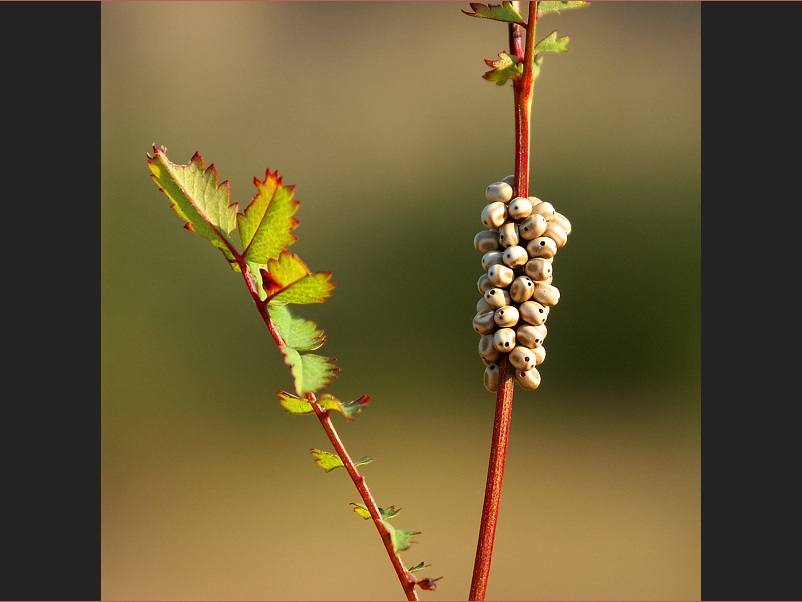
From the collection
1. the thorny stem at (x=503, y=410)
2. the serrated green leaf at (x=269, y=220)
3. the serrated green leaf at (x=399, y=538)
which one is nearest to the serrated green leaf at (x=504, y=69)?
the thorny stem at (x=503, y=410)

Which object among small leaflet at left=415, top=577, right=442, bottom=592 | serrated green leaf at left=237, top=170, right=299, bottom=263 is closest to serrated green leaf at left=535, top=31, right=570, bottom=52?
serrated green leaf at left=237, top=170, right=299, bottom=263

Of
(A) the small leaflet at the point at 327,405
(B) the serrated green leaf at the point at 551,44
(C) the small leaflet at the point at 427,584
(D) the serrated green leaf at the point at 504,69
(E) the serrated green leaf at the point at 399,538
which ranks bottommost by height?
(C) the small leaflet at the point at 427,584

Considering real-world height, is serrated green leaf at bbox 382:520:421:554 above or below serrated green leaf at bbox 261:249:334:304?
below

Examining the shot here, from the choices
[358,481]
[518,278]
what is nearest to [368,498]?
[358,481]

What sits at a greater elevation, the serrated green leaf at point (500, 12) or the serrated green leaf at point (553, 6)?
the serrated green leaf at point (553, 6)

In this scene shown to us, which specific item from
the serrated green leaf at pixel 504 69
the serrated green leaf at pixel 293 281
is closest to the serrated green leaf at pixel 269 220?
the serrated green leaf at pixel 293 281

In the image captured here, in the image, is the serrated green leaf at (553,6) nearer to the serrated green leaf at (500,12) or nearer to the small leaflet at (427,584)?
the serrated green leaf at (500,12)

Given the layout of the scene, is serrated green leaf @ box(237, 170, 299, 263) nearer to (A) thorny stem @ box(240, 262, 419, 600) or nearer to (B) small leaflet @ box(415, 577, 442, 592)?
(A) thorny stem @ box(240, 262, 419, 600)
